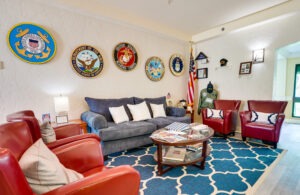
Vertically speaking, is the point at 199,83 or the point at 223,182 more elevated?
the point at 199,83

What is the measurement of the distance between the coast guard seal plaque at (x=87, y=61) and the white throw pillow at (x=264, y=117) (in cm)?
327

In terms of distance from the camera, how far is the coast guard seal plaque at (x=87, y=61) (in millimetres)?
2979

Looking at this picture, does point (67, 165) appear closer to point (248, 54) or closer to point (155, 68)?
point (155, 68)

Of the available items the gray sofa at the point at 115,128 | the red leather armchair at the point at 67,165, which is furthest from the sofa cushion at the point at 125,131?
the red leather armchair at the point at 67,165

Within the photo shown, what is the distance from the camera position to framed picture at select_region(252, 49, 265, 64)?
3.47 metres

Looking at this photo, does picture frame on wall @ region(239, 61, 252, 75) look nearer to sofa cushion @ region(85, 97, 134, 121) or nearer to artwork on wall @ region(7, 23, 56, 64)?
sofa cushion @ region(85, 97, 134, 121)

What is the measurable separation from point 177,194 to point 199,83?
3669mm

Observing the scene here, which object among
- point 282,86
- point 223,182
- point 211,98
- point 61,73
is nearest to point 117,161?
point 223,182

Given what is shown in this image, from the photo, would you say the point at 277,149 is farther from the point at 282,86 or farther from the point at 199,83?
the point at 282,86

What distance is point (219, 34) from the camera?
13.4ft

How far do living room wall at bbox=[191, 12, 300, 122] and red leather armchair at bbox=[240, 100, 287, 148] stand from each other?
330mm

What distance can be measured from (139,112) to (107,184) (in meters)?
2.40

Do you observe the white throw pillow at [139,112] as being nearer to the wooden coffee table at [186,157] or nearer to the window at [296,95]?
the wooden coffee table at [186,157]

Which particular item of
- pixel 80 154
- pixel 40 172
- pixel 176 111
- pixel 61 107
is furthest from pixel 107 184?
pixel 176 111
